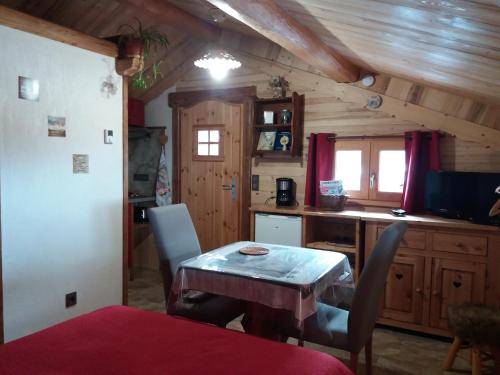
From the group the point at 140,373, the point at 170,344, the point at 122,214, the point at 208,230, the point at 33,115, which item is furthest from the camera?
the point at 208,230

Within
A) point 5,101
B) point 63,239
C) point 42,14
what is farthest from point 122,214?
point 42,14

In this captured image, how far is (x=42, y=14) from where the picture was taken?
11.6 ft

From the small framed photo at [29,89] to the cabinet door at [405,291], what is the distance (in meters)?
2.98

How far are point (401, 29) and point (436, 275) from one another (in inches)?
82.0

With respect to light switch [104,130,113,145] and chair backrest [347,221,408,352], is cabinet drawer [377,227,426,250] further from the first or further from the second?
light switch [104,130,113,145]

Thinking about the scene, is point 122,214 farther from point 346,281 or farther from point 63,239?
point 346,281

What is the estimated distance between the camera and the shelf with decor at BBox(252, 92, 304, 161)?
4184 mm

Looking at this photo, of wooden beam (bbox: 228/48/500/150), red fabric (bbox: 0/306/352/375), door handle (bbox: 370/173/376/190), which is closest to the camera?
red fabric (bbox: 0/306/352/375)

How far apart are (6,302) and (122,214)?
1.12 m

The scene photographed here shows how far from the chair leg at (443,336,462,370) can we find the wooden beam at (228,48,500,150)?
Result: 1.65 m

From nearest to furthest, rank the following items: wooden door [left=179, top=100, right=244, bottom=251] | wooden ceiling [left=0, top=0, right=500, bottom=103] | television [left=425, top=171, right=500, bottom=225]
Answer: wooden ceiling [left=0, top=0, right=500, bottom=103], television [left=425, top=171, right=500, bottom=225], wooden door [left=179, top=100, right=244, bottom=251]

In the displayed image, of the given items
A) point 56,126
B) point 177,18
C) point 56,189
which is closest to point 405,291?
point 56,189

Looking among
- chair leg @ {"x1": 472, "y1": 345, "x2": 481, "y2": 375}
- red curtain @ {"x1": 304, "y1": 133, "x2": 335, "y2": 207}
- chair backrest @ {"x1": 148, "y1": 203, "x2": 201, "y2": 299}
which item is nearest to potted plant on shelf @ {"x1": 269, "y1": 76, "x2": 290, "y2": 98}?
red curtain @ {"x1": 304, "y1": 133, "x2": 335, "y2": 207}

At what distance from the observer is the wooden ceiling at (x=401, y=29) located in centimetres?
153
